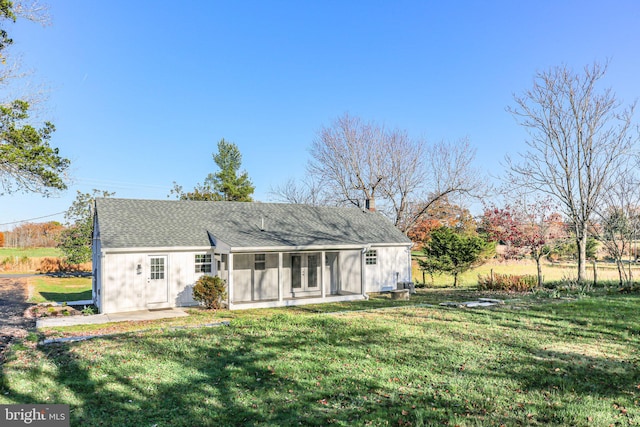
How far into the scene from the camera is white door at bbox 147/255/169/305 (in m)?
14.6

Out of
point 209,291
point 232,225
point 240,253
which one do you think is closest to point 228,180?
point 232,225

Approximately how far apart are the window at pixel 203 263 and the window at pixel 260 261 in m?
1.94

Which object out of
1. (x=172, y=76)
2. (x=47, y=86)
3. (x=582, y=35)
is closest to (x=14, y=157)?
(x=47, y=86)

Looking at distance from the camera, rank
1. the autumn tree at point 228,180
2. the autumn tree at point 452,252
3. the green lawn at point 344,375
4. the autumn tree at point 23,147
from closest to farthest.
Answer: the green lawn at point 344,375, the autumn tree at point 23,147, the autumn tree at point 452,252, the autumn tree at point 228,180

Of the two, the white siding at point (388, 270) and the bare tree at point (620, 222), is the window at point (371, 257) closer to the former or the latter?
the white siding at point (388, 270)

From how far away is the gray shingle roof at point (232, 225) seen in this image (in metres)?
15.2

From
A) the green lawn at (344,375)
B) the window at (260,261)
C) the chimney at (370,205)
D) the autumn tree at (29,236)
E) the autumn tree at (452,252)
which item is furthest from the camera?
the autumn tree at (29,236)

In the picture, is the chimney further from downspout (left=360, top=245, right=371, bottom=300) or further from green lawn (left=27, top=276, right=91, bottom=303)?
green lawn (left=27, top=276, right=91, bottom=303)

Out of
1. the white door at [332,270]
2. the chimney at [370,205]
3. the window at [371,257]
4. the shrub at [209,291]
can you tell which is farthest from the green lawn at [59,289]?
the chimney at [370,205]

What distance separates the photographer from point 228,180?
4281 cm

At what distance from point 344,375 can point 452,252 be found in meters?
18.2

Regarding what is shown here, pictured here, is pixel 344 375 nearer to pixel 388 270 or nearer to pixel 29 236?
pixel 388 270

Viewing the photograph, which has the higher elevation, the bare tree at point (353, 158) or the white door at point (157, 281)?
the bare tree at point (353, 158)

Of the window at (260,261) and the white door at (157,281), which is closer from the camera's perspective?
the white door at (157,281)
